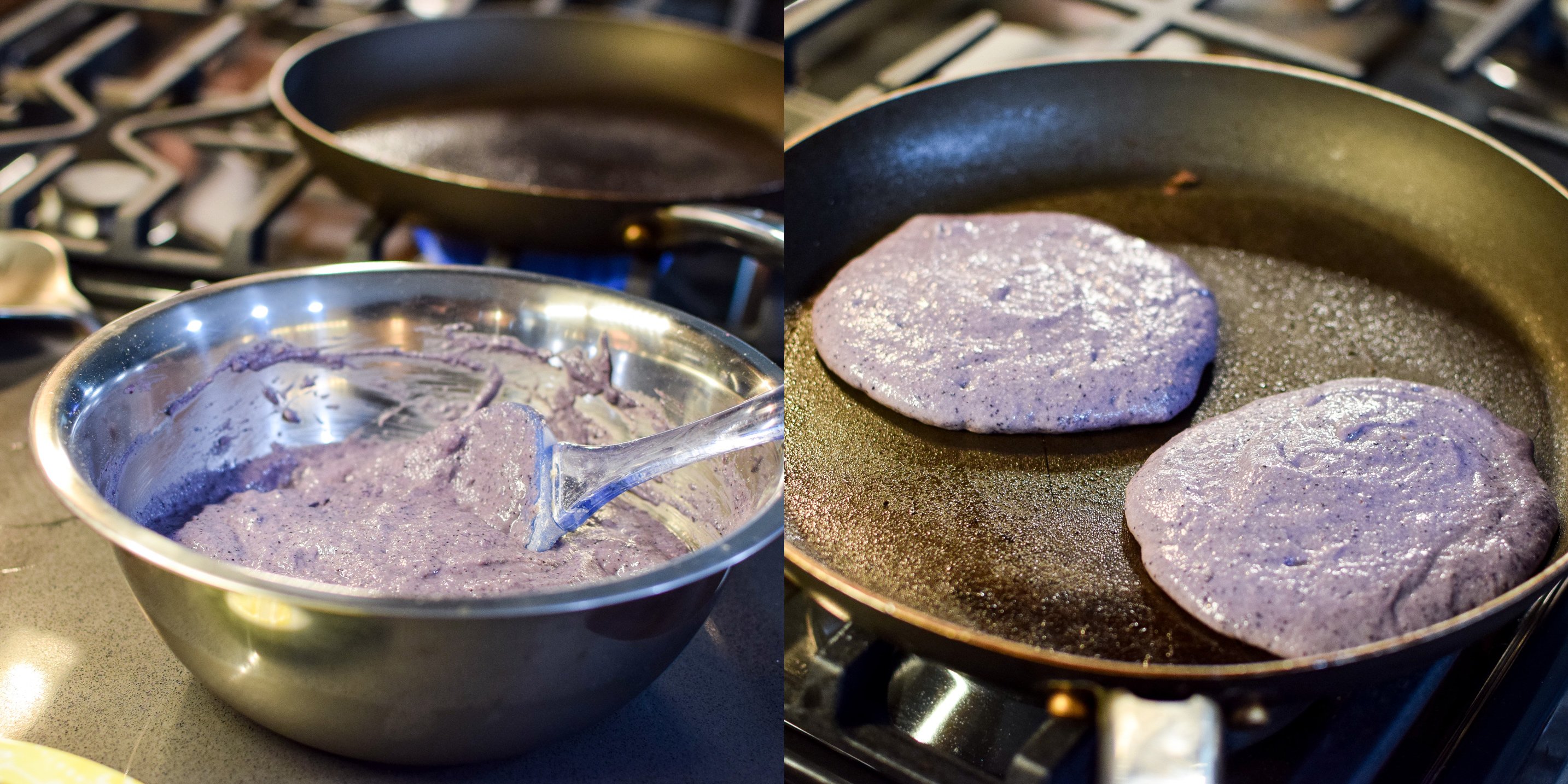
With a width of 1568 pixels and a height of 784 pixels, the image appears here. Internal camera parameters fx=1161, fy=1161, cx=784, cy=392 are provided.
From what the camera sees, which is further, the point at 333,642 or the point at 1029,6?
the point at 1029,6

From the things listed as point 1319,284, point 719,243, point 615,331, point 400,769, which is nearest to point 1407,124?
point 1319,284

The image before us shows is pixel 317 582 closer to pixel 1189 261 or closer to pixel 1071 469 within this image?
pixel 1071 469

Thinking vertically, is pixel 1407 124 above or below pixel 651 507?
above

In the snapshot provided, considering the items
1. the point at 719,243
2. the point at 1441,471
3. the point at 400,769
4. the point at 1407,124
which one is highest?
the point at 1407,124

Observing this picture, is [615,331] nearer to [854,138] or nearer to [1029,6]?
[854,138]

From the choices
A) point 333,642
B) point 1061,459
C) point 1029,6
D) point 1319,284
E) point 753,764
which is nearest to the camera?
point 333,642

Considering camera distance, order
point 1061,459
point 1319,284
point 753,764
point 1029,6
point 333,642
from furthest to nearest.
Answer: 1. point 1029,6
2. point 1319,284
3. point 1061,459
4. point 753,764
5. point 333,642

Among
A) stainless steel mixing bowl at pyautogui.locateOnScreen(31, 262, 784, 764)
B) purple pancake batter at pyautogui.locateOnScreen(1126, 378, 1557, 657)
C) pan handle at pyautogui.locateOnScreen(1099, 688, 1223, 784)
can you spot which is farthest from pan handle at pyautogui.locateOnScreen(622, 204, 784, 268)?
pan handle at pyautogui.locateOnScreen(1099, 688, 1223, 784)

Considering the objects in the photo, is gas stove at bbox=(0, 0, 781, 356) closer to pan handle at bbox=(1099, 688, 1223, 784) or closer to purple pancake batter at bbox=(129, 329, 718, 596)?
purple pancake batter at bbox=(129, 329, 718, 596)
